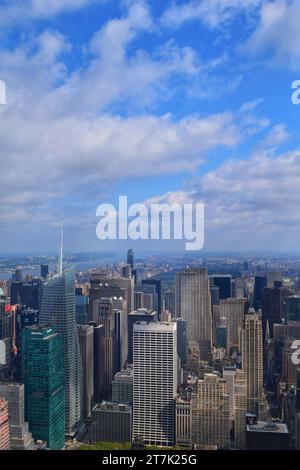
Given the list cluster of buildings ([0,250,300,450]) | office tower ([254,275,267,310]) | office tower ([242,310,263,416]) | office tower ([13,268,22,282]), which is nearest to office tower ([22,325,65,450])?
cluster of buildings ([0,250,300,450])

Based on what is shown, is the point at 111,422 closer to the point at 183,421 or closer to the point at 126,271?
the point at 183,421

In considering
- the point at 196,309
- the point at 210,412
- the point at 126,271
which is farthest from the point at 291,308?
the point at 126,271

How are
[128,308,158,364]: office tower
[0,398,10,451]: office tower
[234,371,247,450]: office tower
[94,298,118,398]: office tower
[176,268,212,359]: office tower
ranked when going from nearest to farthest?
1. [0,398,10,451]: office tower
2. [234,371,247,450]: office tower
3. [94,298,118,398]: office tower
4. [176,268,212,359]: office tower
5. [128,308,158,364]: office tower

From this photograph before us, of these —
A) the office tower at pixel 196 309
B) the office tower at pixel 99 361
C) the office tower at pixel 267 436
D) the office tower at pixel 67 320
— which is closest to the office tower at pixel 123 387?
the office tower at pixel 99 361

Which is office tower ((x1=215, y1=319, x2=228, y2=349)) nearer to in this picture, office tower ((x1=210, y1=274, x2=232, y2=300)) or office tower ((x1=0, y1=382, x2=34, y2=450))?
office tower ((x1=210, y1=274, x2=232, y2=300))

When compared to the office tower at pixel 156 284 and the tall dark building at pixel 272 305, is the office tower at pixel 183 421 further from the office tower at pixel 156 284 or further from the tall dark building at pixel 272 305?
the tall dark building at pixel 272 305
